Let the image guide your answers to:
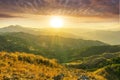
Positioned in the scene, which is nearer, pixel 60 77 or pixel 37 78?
pixel 37 78

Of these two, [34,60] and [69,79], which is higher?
[34,60]

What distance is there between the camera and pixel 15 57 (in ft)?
437

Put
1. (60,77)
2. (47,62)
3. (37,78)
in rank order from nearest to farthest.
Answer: (37,78)
(60,77)
(47,62)

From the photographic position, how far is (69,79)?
9188cm

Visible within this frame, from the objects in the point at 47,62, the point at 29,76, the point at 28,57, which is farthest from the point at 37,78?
the point at 47,62

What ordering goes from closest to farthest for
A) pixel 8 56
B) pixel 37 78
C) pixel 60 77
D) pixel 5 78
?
pixel 5 78, pixel 37 78, pixel 60 77, pixel 8 56

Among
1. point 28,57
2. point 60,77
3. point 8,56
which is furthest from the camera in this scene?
point 28,57

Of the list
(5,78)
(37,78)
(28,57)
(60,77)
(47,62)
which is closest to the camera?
(5,78)

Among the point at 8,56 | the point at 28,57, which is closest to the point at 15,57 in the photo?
the point at 8,56

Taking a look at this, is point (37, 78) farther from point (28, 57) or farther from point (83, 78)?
point (28, 57)

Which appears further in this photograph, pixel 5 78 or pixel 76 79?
pixel 76 79

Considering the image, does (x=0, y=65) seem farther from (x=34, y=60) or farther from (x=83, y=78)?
(x=34, y=60)

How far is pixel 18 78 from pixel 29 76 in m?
6.44

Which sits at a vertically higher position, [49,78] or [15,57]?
[15,57]
